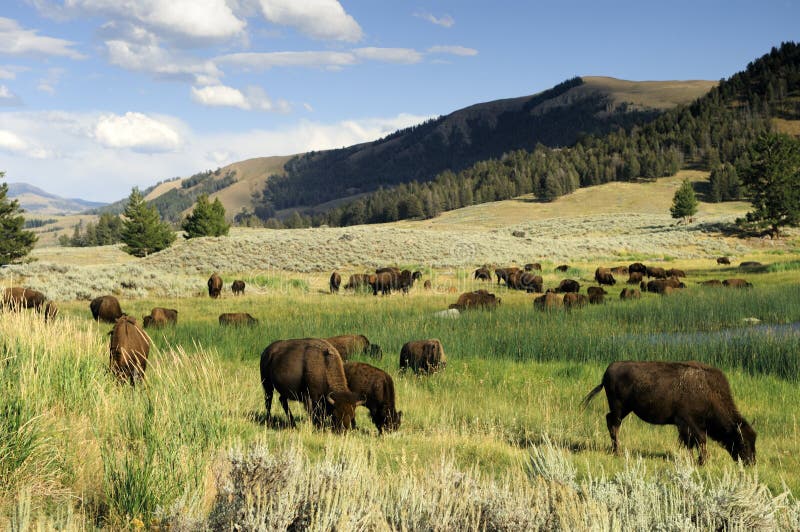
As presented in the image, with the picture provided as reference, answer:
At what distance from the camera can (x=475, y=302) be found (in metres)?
23.4

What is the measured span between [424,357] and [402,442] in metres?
5.57

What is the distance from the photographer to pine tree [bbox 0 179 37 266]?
184ft

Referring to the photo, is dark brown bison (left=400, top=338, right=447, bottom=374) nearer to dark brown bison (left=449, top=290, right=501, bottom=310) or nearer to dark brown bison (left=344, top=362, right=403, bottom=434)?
dark brown bison (left=344, top=362, right=403, bottom=434)

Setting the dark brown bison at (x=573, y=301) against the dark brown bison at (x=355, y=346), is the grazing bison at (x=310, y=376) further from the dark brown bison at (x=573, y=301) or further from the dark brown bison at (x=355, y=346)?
the dark brown bison at (x=573, y=301)

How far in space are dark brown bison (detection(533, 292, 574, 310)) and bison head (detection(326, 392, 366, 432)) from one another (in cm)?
1563

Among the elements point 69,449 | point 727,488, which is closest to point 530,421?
point 727,488

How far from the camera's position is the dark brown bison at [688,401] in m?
7.56

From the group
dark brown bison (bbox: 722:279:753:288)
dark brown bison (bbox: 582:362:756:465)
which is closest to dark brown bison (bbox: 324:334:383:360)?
dark brown bison (bbox: 582:362:756:465)

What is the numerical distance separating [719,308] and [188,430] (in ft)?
70.0

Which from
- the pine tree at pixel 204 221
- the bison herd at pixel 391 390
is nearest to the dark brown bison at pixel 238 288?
the bison herd at pixel 391 390

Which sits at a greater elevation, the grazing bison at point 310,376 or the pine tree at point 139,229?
the pine tree at point 139,229

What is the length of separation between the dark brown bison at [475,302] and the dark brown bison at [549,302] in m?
1.67

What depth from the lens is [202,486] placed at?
5121 millimetres

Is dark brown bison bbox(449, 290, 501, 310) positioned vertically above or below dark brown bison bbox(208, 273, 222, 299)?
below
